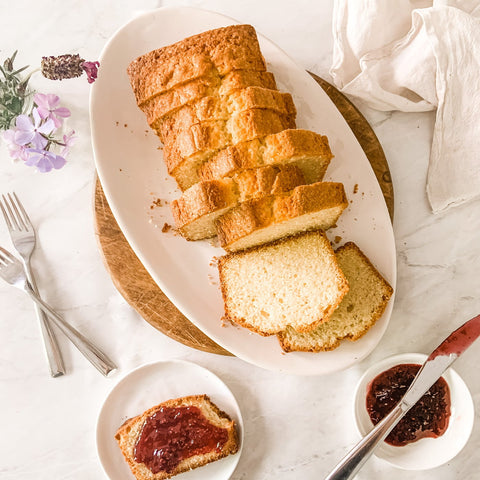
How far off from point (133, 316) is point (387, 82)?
6.90 ft

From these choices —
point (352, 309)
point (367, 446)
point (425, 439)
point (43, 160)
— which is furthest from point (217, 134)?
point (425, 439)

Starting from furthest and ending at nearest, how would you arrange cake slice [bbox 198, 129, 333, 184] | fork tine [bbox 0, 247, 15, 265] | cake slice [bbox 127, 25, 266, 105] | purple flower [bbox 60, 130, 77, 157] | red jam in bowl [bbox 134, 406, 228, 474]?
fork tine [bbox 0, 247, 15, 265] → purple flower [bbox 60, 130, 77, 157] → red jam in bowl [bbox 134, 406, 228, 474] → cake slice [bbox 127, 25, 266, 105] → cake slice [bbox 198, 129, 333, 184]

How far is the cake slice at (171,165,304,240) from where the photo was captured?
8.54ft

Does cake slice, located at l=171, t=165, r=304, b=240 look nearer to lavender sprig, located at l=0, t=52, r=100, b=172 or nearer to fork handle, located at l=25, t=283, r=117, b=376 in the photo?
lavender sprig, located at l=0, t=52, r=100, b=172

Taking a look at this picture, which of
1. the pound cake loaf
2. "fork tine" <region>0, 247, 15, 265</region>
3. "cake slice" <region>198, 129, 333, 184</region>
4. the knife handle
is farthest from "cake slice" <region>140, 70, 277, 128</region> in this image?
the knife handle

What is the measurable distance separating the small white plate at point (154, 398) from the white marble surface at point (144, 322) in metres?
0.09

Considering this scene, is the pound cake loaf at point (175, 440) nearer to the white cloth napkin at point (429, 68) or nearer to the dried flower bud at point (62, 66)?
the white cloth napkin at point (429, 68)

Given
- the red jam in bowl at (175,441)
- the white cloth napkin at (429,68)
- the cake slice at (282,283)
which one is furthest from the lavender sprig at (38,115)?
the red jam in bowl at (175,441)

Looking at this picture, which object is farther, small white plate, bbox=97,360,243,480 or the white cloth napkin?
small white plate, bbox=97,360,243,480

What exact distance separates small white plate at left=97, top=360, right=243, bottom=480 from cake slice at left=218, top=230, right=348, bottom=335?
0.48 m

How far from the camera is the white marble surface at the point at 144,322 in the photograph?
312cm

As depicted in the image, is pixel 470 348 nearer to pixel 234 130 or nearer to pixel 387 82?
pixel 387 82

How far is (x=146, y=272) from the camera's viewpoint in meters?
3.10

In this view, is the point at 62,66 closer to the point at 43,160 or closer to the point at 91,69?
the point at 91,69
